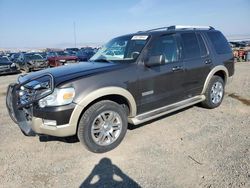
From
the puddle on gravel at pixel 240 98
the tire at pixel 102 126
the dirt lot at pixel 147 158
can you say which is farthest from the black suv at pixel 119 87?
the puddle on gravel at pixel 240 98

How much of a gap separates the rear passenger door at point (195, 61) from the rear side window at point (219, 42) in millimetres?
382

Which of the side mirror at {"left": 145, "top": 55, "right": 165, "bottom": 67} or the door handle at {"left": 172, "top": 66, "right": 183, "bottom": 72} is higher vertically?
the side mirror at {"left": 145, "top": 55, "right": 165, "bottom": 67}

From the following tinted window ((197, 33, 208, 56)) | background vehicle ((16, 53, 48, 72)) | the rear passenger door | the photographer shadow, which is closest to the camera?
the photographer shadow

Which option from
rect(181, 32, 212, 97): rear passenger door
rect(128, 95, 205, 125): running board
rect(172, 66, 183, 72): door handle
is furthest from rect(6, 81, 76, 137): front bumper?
rect(181, 32, 212, 97): rear passenger door

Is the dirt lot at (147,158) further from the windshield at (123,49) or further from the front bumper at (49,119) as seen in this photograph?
the windshield at (123,49)

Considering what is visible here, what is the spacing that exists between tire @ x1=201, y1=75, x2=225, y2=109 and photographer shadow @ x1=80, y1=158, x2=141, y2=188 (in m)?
3.07

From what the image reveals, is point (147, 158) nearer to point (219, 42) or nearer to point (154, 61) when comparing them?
point (154, 61)

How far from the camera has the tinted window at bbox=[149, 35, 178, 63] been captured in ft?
14.8

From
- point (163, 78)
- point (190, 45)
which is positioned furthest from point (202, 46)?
point (163, 78)

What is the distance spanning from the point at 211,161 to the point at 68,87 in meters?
2.27

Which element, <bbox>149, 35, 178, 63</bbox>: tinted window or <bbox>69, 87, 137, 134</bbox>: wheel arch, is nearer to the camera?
<bbox>69, 87, 137, 134</bbox>: wheel arch

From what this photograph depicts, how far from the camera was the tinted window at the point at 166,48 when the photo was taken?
4.50 meters

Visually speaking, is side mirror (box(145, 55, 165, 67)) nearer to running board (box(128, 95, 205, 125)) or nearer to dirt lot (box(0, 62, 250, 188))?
running board (box(128, 95, 205, 125))

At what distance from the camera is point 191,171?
322cm
